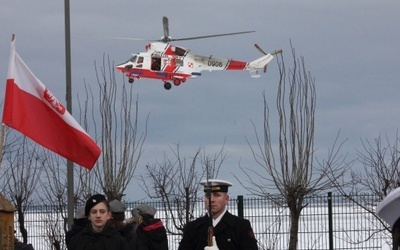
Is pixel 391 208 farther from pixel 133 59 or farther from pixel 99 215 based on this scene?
pixel 133 59

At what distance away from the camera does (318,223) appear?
2150 centimetres

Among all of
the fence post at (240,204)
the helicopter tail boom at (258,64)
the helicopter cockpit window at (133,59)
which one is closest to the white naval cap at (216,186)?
the fence post at (240,204)

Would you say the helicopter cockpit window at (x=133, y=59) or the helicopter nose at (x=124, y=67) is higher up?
the helicopter cockpit window at (x=133, y=59)

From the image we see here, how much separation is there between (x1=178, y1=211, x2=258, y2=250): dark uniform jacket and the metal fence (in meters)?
11.4

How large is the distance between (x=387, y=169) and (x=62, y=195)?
7.41 meters

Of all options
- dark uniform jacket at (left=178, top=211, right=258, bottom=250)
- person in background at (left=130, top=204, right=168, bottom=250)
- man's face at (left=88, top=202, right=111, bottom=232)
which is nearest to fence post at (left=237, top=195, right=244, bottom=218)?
person in background at (left=130, top=204, right=168, bottom=250)

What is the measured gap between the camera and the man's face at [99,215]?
8.71 m

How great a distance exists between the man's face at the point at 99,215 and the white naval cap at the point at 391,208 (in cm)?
538

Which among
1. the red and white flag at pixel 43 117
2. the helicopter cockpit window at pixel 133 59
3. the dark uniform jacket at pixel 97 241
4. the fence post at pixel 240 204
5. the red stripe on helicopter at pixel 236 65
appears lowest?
the dark uniform jacket at pixel 97 241

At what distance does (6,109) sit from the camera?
1002 cm

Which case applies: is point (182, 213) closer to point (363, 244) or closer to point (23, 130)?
point (363, 244)

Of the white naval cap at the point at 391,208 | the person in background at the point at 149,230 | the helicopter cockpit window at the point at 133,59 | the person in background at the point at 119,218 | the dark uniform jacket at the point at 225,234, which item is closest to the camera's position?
the white naval cap at the point at 391,208

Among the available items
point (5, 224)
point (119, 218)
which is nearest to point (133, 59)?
point (119, 218)

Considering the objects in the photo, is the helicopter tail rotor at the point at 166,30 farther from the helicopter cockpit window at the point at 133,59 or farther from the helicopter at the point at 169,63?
the helicopter cockpit window at the point at 133,59
